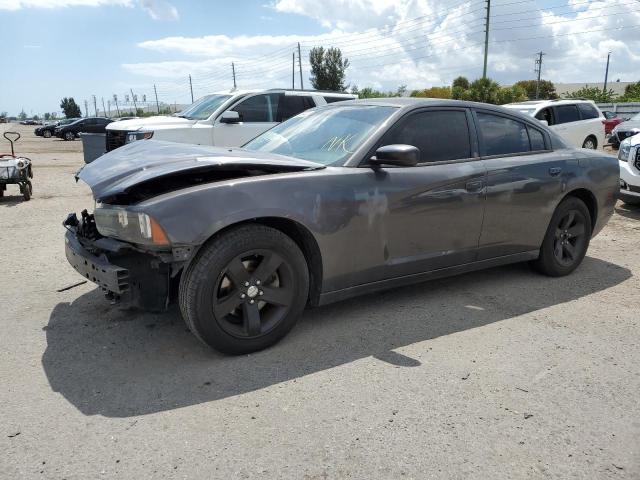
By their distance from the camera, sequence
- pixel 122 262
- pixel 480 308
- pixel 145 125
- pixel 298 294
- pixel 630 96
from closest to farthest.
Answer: pixel 122 262, pixel 298 294, pixel 480 308, pixel 145 125, pixel 630 96

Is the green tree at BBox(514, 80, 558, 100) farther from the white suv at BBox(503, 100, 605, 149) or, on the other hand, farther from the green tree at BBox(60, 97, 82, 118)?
the green tree at BBox(60, 97, 82, 118)

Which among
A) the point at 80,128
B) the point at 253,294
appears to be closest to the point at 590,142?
the point at 253,294

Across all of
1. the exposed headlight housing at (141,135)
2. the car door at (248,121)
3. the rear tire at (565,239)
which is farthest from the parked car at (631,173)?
the exposed headlight housing at (141,135)

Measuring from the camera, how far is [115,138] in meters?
10.3

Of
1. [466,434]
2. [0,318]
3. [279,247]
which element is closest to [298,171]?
[279,247]

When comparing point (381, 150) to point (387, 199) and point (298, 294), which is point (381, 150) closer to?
point (387, 199)

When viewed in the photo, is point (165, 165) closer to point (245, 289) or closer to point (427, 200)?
point (245, 289)

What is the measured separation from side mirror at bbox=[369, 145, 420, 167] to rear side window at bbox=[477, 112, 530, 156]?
1156 millimetres

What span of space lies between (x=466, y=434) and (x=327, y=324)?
1.48 meters

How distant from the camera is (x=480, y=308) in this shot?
14.1 feet

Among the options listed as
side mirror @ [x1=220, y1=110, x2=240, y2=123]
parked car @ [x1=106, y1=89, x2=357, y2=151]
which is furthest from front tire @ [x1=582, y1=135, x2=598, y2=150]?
side mirror @ [x1=220, y1=110, x2=240, y2=123]

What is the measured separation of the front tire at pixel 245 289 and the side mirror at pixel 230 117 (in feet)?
22.5

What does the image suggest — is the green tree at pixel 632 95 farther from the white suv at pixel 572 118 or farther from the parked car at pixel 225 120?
the parked car at pixel 225 120

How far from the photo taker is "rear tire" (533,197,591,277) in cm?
492
